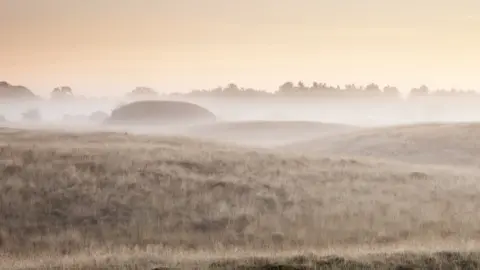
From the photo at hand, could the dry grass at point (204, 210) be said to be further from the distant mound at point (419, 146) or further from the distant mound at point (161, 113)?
the distant mound at point (161, 113)

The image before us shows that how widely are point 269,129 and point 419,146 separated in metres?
54.5

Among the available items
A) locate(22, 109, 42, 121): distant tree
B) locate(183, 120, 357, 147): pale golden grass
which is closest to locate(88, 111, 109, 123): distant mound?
locate(183, 120, 357, 147): pale golden grass

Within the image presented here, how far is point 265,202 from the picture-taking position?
23062 millimetres

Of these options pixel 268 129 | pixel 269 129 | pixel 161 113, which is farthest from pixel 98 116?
pixel 269 129

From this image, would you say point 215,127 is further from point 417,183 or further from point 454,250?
point 454,250

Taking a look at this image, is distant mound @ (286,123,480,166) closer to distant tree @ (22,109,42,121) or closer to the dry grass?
the dry grass

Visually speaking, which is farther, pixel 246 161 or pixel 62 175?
pixel 246 161

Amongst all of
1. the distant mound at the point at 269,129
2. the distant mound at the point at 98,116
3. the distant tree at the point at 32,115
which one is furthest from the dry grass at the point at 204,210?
the distant mound at the point at 98,116

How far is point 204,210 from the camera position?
21.6 m

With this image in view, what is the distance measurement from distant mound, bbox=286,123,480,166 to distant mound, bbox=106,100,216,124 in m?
67.6

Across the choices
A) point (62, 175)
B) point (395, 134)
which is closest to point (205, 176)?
point (62, 175)

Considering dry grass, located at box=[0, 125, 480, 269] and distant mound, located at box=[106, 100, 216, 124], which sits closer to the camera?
dry grass, located at box=[0, 125, 480, 269]

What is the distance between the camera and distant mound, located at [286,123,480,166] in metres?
43.4

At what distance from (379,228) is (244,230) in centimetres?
461
